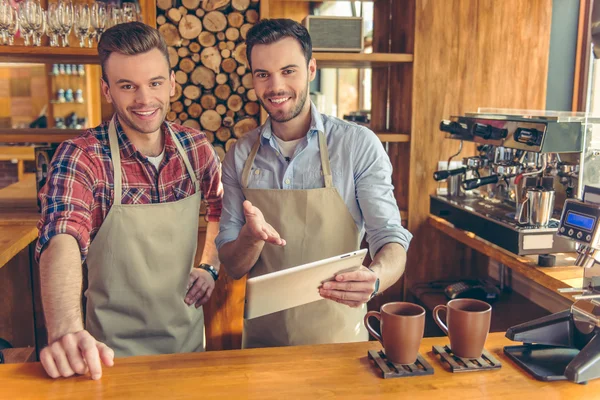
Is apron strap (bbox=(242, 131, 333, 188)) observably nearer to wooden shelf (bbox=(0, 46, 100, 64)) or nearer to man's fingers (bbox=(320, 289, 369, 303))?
man's fingers (bbox=(320, 289, 369, 303))

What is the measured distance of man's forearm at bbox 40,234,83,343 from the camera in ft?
4.75

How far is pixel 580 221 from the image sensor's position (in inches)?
59.6

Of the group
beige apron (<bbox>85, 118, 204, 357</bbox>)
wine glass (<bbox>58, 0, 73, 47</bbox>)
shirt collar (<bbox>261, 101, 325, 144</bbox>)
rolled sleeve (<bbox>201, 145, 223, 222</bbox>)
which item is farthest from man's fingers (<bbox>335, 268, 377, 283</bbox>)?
wine glass (<bbox>58, 0, 73, 47</bbox>)

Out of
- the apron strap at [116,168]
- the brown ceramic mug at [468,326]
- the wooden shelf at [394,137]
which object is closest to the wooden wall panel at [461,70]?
the wooden shelf at [394,137]

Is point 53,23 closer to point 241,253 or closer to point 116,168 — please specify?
point 116,168

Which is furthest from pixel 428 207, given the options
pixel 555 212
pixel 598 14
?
pixel 598 14

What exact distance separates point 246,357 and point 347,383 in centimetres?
27

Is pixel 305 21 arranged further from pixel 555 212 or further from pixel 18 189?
pixel 18 189

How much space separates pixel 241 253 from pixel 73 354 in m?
0.67

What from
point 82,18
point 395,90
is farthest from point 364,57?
point 82,18

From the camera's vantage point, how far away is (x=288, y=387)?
1.31 metres

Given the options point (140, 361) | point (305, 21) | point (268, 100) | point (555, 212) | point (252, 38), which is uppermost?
point (305, 21)

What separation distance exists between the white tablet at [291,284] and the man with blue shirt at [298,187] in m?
0.49

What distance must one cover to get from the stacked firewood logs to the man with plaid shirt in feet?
3.75
